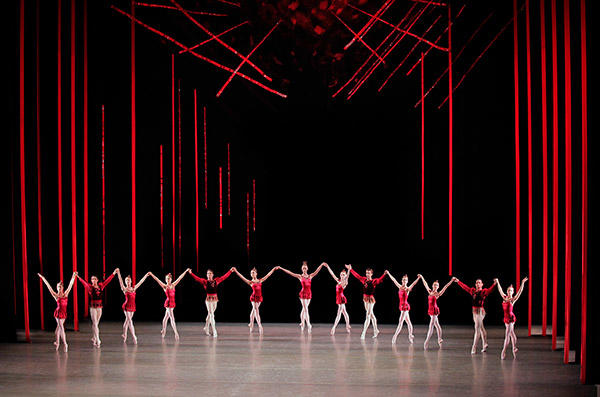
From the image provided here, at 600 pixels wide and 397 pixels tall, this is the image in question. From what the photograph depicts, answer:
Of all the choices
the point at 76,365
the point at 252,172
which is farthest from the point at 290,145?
the point at 76,365

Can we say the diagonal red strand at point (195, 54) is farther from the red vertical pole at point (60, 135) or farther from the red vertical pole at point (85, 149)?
the red vertical pole at point (60, 135)

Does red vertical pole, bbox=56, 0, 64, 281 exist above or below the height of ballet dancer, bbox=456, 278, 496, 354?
above

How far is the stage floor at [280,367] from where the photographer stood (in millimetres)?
8492

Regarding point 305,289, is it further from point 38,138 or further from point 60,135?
point 38,138

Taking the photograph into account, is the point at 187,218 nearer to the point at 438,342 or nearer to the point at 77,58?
the point at 77,58

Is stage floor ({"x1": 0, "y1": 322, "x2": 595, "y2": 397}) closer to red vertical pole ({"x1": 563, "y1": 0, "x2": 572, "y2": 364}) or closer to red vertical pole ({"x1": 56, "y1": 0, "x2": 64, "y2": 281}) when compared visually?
red vertical pole ({"x1": 563, "y1": 0, "x2": 572, "y2": 364})

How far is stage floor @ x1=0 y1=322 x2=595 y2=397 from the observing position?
849cm

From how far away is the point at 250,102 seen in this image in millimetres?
14375

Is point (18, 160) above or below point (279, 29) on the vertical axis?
below

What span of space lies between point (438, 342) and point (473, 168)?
360 centimetres

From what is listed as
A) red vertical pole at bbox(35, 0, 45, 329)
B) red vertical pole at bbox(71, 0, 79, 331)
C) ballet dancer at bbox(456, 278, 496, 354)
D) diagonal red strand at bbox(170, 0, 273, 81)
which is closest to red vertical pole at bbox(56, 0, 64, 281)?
red vertical pole at bbox(71, 0, 79, 331)

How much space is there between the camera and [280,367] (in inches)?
382

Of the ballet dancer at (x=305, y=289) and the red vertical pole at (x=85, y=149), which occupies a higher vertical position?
the red vertical pole at (x=85, y=149)

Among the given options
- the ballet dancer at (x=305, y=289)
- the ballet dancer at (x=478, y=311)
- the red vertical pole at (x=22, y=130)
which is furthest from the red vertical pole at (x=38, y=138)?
the ballet dancer at (x=478, y=311)
